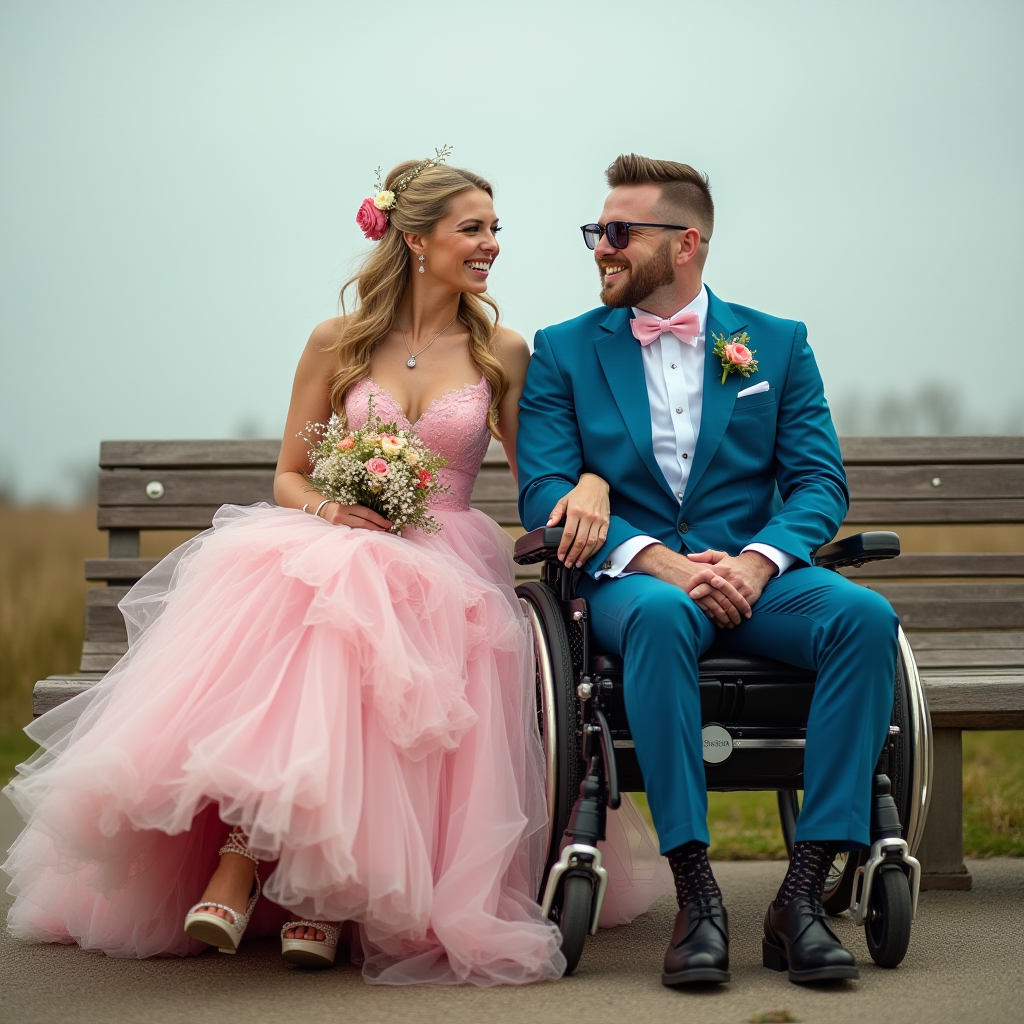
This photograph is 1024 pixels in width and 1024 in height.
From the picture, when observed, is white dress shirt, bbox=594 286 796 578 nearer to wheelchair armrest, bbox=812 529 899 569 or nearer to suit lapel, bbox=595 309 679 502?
suit lapel, bbox=595 309 679 502

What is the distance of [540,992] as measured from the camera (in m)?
2.59

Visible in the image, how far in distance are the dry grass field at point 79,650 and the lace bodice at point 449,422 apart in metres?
1.82

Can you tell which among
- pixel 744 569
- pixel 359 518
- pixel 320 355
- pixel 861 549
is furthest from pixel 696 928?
pixel 320 355

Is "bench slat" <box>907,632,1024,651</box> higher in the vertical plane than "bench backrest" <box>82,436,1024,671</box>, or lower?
lower

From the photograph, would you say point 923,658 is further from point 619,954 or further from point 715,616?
point 619,954

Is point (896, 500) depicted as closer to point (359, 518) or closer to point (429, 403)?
point (429, 403)

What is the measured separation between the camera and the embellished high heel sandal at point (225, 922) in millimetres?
2639

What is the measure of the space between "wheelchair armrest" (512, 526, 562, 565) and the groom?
0.20ft

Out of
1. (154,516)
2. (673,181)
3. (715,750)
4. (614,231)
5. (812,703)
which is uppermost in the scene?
(673,181)

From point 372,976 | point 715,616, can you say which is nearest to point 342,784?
point 372,976

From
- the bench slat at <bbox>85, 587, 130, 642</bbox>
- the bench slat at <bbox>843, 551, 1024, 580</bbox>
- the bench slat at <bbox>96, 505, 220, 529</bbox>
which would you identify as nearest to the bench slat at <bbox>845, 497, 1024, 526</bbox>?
the bench slat at <bbox>843, 551, 1024, 580</bbox>

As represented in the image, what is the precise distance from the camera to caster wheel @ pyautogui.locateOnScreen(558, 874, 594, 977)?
267 cm

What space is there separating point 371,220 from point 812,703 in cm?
214

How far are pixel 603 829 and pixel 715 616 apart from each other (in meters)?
0.68
